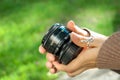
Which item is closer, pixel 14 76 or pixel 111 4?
pixel 14 76

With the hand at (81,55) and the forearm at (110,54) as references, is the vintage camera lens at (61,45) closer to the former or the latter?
the hand at (81,55)

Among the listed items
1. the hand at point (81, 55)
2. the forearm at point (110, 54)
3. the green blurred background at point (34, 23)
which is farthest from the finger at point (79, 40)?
the green blurred background at point (34, 23)

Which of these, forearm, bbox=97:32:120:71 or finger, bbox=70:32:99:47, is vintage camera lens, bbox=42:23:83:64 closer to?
finger, bbox=70:32:99:47

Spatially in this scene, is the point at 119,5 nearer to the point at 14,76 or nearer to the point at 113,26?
the point at 113,26

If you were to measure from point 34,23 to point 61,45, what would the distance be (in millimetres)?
1988

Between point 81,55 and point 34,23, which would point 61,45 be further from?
point 34,23

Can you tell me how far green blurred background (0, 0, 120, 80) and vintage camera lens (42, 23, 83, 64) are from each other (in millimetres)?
944

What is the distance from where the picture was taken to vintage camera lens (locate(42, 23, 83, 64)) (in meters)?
2.48

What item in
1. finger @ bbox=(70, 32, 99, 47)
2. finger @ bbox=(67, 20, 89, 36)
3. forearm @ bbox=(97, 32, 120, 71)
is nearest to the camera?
forearm @ bbox=(97, 32, 120, 71)

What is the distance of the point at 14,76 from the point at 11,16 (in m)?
1.25

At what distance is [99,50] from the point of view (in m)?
2.37

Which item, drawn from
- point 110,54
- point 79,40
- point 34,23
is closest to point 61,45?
point 79,40

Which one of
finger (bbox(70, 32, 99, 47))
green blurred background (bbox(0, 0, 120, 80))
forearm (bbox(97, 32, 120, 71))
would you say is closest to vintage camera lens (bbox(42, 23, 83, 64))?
finger (bbox(70, 32, 99, 47))

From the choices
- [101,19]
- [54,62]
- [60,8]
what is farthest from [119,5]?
[54,62]
